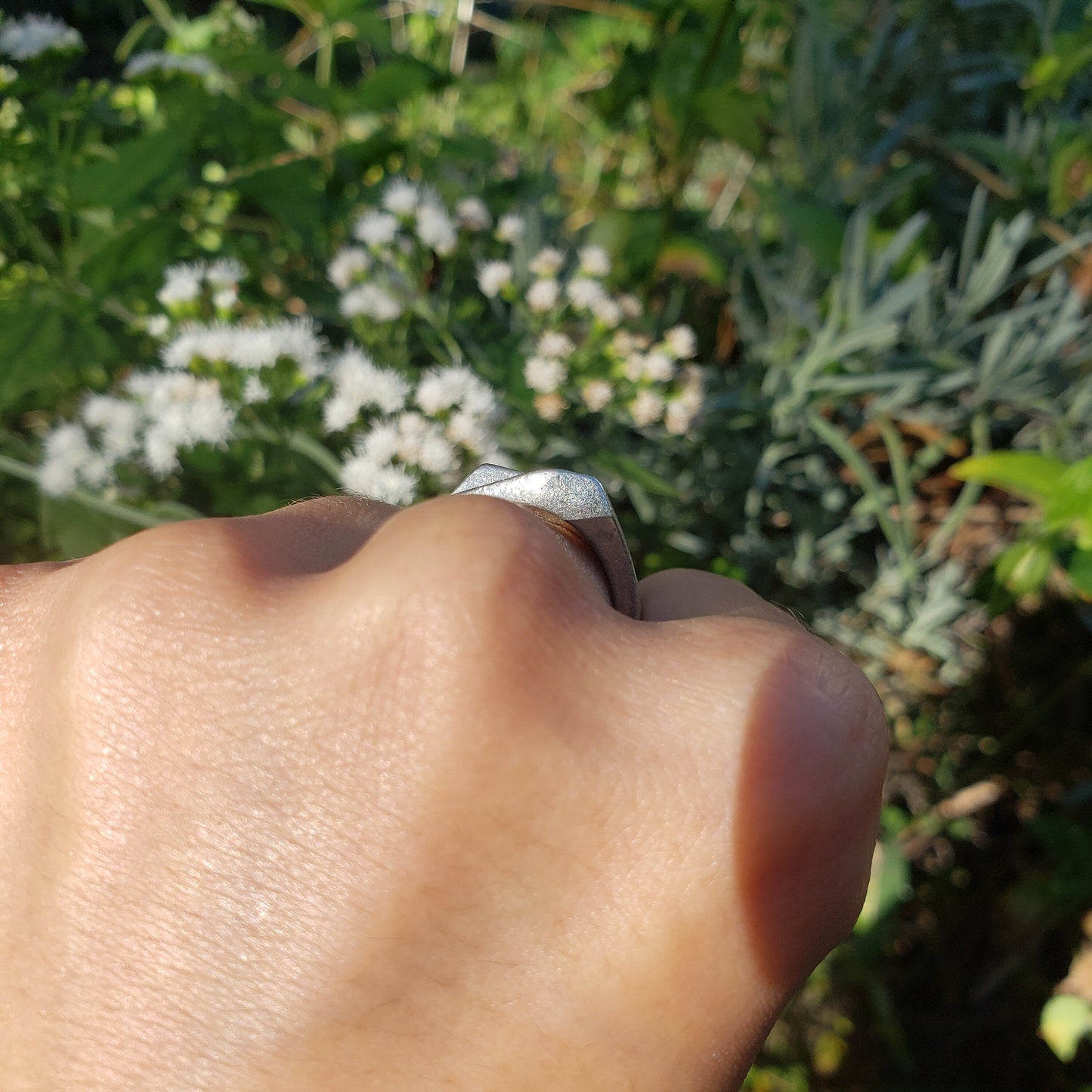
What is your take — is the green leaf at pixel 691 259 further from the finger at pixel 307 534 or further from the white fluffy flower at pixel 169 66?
the finger at pixel 307 534

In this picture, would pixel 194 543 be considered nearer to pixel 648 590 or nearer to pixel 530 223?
pixel 648 590

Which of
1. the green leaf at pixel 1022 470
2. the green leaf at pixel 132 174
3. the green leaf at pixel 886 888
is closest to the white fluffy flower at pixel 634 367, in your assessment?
the green leaf at pixel 1022 470

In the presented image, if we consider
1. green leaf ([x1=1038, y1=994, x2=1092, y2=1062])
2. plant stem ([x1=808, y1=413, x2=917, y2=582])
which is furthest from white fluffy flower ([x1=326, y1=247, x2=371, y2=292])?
green leaf ([x1=1038, y1=994, x2=1092, y2=1062])

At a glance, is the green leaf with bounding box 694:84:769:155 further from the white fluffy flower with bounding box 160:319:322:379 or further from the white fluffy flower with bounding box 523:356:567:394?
the white fluffy flower with bounding box 160:319:322:379

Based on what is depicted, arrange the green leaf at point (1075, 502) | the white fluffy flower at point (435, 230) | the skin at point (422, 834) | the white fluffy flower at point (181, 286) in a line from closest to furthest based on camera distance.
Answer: the skin at point (422, 834) < the green leaf at point (1075, 502) < the white fluffy flower at point (181, 286) < the white fluffy flower at point (435, 230)

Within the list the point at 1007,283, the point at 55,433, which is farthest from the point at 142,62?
the point at 1007,283

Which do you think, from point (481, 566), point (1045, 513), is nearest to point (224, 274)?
point (481, 566)
